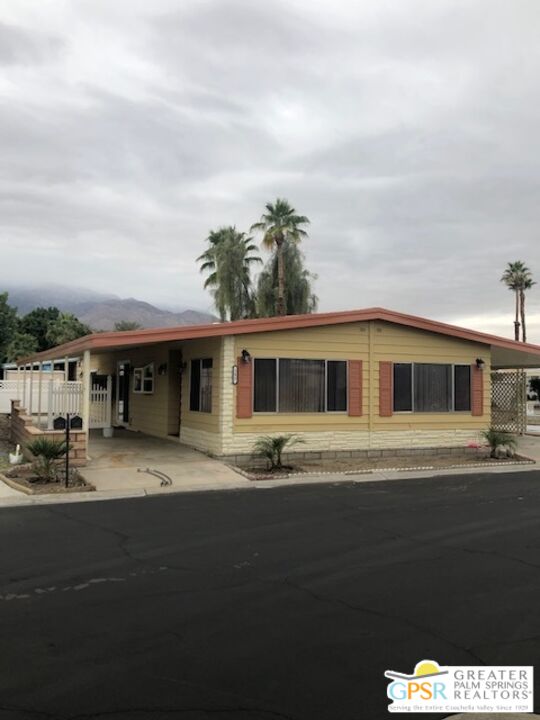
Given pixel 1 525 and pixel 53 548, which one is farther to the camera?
pixel 1 525

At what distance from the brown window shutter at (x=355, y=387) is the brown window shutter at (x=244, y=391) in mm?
2613

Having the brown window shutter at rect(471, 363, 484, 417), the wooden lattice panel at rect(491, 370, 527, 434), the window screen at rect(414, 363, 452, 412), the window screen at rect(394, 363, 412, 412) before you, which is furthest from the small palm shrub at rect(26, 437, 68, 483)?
the wooden lattice panel at rect(491, 370, 527, 434)

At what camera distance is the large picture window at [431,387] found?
16.0 meters

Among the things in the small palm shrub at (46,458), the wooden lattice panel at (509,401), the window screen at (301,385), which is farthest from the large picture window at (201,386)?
the wooden lattice panel at (509,401)

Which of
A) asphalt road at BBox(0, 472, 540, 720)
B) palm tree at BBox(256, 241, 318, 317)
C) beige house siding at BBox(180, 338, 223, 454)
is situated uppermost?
palm tree at BBox(256, 241, 318, 317)

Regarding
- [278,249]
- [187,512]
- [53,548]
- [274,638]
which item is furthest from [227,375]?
[278,249]

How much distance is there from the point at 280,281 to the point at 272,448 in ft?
80.2

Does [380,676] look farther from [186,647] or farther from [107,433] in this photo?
[107,433]

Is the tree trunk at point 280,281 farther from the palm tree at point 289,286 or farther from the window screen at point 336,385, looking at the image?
the window screen at point 336,385

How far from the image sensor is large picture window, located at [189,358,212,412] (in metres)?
15.0

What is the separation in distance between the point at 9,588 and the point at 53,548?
1409 millimetres

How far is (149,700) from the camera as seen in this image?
3438mm

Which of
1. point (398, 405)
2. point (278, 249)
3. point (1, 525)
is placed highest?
point (278, 249)

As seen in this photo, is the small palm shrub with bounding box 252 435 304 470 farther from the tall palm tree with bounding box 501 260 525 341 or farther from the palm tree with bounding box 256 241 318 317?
the tall palm tree with bounding box 501 260 525 341
